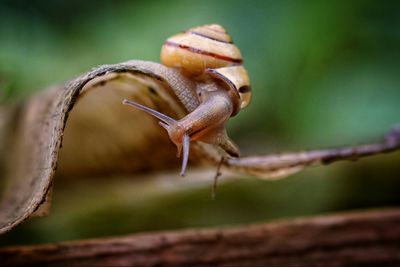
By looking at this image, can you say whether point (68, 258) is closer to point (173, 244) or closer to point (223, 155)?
point (173, 244)

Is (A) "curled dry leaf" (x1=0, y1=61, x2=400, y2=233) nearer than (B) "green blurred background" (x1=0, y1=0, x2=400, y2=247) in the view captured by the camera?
Yes

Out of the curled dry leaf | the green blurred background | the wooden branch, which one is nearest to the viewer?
the curled dry leaf

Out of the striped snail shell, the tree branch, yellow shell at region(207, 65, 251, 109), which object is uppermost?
the striped snail shell

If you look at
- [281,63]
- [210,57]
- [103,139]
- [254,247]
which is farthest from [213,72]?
[281,63]

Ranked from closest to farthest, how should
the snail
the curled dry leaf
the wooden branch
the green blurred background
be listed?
the curled dry leaf, the snail, the wooden branch, the green blurred background

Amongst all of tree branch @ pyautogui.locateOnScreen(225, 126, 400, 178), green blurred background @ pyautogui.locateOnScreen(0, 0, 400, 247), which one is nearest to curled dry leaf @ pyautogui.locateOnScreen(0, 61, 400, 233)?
tree branch @ pyautogui.locateOnScreen(225, 126, 400, 178)

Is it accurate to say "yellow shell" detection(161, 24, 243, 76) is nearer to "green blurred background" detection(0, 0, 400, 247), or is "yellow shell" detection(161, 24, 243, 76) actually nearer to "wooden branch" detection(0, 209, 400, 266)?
"wooden branch" detection(0, 209, 400, 266)

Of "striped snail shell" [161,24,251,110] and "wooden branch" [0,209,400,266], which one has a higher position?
"striped snail shell" [161,24,251,110]
